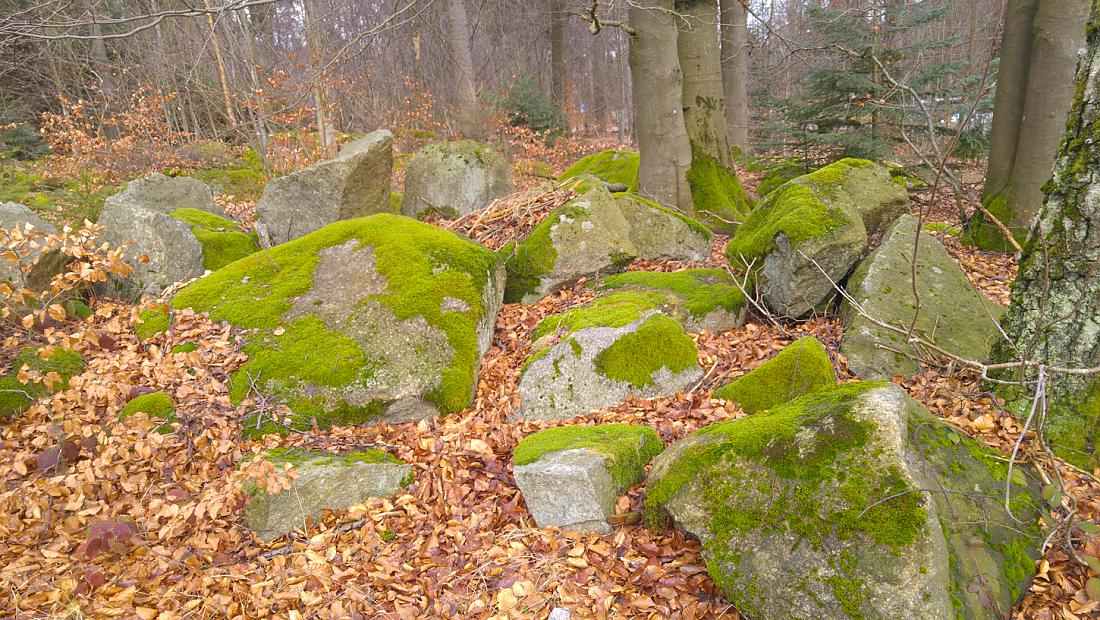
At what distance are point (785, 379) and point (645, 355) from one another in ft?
3.55

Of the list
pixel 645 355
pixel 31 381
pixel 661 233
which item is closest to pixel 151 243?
pixel 31 381

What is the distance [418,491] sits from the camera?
12.8 feet

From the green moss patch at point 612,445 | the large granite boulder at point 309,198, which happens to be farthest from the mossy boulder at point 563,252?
the large granite boulder at point 309,198

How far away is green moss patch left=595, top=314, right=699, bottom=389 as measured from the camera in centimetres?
463

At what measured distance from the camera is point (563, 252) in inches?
256

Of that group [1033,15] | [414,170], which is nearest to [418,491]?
[414,170]

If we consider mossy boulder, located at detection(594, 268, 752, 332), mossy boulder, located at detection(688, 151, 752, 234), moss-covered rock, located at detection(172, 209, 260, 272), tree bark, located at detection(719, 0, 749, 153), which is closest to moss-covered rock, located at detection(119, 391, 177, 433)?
moss-covered rock, located at detection(172, 209, 260, 272)

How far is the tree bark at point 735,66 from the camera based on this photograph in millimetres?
14062

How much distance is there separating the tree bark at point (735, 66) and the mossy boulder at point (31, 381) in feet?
42.6

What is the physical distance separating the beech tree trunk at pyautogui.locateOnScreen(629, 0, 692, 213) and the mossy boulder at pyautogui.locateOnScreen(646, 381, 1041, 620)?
6.27 metres

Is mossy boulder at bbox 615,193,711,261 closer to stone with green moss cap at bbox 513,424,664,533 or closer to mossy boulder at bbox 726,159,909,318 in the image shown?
mossy boulder at bbox 726,159,909,318

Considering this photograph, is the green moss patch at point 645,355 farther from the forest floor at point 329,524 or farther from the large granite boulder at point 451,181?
the large granite boulder at point 451,181

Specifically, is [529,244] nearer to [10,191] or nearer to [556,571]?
[556,571]

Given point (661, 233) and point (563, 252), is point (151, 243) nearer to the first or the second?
point (563, 252)
